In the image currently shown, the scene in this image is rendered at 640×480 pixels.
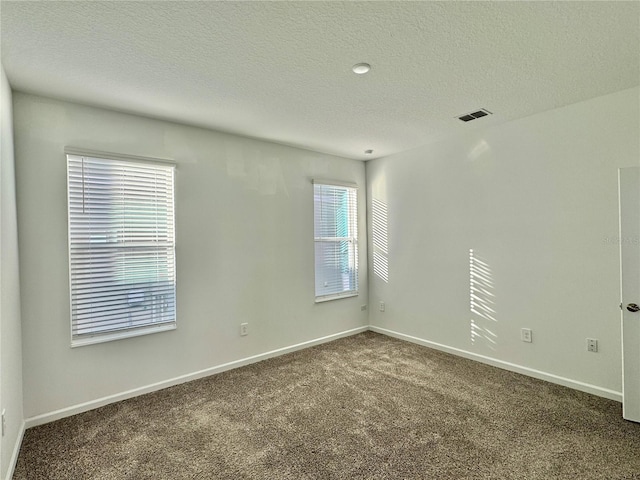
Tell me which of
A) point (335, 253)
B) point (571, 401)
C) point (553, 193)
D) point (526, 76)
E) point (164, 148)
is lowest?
point (571, 401)

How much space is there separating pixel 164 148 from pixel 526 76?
9.97 feet

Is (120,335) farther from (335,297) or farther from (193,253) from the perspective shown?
(335,297)

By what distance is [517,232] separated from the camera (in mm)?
3270

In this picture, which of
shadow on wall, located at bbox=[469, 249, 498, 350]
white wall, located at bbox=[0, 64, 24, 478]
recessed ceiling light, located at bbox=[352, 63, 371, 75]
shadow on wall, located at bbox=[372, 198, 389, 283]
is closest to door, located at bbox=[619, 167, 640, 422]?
shadow on wall, located at bbox=[469, 249, 498, 350]

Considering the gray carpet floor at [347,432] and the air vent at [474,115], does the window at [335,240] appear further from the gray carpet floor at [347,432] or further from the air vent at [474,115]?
the air vent at [474,115]

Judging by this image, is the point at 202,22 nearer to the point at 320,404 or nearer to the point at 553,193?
the point at 320,404

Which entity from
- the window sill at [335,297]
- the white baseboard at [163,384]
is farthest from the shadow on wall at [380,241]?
the white baseboard at [163,384]

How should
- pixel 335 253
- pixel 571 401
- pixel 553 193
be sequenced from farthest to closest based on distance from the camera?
pixel 335 253, pixel 553 193, pixel 571 401

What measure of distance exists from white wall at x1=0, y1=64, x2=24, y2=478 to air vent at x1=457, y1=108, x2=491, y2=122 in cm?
348

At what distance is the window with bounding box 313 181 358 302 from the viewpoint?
432 centimetres

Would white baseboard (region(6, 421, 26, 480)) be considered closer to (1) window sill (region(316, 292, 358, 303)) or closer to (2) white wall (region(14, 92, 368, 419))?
(2) white wall (region(14, 92, 368, 419))

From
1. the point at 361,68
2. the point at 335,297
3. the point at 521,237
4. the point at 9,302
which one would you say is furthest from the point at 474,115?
the point at 9,302

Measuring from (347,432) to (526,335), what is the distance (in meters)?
2.06

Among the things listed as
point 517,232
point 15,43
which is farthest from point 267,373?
point 15,43
